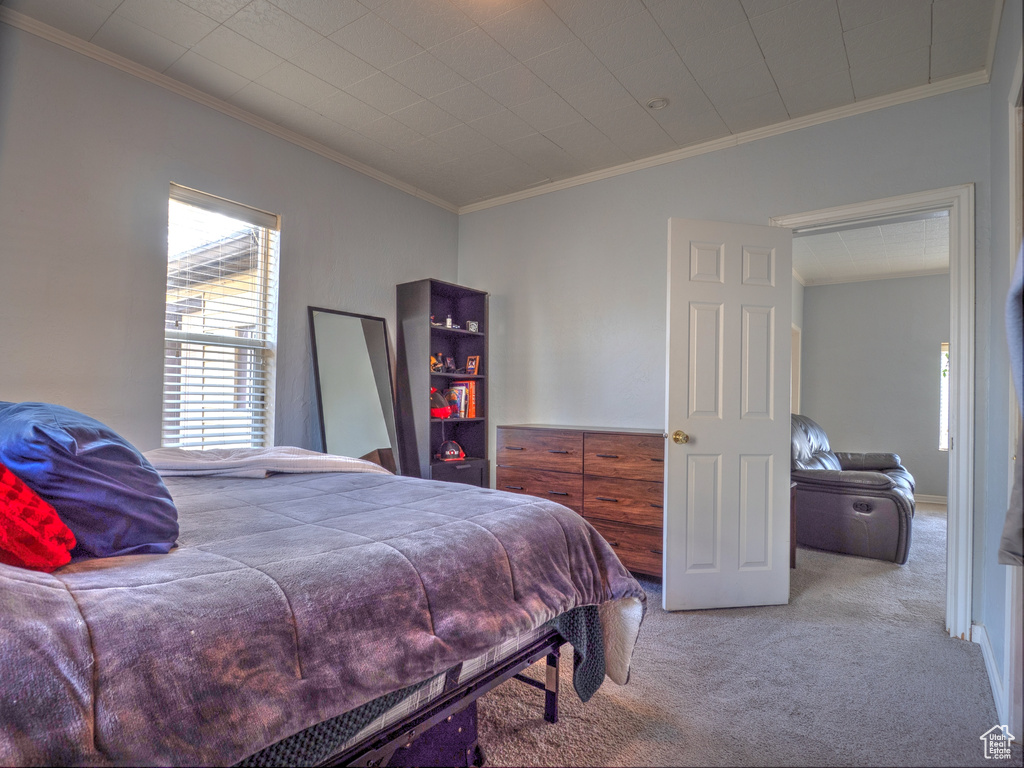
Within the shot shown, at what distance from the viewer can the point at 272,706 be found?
988mm

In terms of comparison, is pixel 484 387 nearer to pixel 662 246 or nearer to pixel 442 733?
pixel 662 246

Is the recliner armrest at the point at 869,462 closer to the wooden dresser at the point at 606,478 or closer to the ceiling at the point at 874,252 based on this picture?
the ceiling at the point at 874,252

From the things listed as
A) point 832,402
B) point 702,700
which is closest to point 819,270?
point 832,402

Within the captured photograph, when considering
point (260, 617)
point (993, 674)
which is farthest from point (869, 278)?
point (260, 617)

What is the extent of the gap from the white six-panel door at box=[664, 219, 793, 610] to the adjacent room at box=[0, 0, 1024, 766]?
0.02 meters

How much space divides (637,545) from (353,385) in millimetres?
2091

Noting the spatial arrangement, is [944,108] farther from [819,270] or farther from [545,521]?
[819,270]

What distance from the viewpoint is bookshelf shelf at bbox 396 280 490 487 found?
4.08 m

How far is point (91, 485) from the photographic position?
128 centimetres

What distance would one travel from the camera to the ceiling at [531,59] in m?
2.41

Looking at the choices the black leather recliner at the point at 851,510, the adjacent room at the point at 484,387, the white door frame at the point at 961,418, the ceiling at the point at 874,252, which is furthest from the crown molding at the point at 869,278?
the white door frame at the point at 961,418

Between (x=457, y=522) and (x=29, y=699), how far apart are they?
3.20 feet

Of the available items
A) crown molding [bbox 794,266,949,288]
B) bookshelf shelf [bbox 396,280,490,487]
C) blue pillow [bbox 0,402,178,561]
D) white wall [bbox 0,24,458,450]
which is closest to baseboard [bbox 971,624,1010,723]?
blue pillow [bbox 0,402,178,561]

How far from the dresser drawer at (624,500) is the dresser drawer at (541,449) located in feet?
0.54
